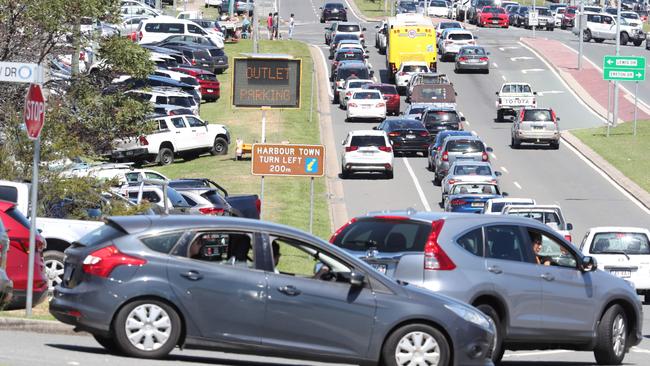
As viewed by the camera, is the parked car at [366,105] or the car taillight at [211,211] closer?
the car taillight at [211,211]

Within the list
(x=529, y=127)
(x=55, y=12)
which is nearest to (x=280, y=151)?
(x=55, y=12)

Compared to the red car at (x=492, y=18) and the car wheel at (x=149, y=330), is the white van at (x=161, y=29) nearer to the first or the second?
the red car at (x=492, y=18)

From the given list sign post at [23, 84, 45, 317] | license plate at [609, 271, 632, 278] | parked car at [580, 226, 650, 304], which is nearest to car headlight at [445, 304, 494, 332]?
sign post at [23, 84, 45, 317]

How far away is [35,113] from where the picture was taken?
15.6m

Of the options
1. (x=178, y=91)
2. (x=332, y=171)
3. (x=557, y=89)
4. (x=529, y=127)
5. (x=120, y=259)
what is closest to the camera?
(x=120, y=259)

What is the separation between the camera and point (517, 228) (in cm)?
1506

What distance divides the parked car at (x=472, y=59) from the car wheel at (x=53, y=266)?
56449 millimetres

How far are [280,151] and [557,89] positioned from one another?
39.8 metres

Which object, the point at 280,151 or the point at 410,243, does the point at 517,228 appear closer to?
the point at 410,243

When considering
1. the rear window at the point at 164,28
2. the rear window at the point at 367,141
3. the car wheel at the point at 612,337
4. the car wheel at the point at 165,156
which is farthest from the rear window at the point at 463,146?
the rear window at the point at 164,28

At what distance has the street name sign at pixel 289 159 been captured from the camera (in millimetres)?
31219

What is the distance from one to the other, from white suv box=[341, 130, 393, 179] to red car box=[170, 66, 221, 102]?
18758 millimetres

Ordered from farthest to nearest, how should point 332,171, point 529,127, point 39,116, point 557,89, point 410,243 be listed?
point 557,89
point 529,127
point 332,171
point 39,116
point 410,243

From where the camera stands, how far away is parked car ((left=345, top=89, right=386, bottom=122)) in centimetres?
5981
